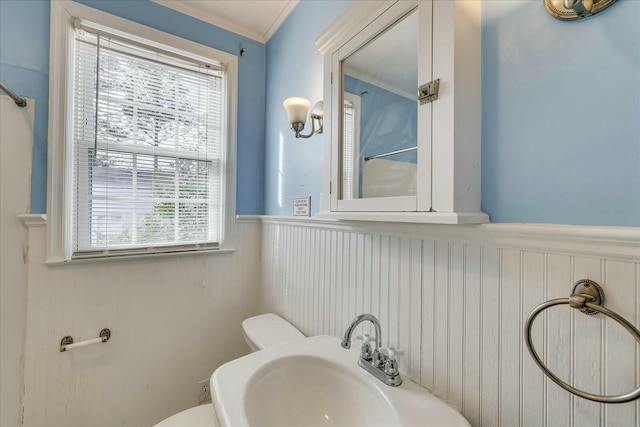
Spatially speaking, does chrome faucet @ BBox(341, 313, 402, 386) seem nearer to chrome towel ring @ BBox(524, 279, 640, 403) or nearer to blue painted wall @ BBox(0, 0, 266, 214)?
chrome towel ring @ BBox(524, 279, 640, 403)

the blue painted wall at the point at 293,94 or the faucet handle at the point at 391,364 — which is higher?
the blue painted wall at the point at 293,94

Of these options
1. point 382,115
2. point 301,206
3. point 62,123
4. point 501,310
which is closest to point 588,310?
point 501,310

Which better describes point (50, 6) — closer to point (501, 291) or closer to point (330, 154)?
point (330, 154)

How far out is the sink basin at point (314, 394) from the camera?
66 cm

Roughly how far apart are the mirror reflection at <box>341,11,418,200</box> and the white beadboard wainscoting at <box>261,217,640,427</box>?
0.53ft

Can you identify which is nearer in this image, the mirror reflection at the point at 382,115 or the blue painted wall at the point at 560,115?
the blue painted wall at the point at 560,115

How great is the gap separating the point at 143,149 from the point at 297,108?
86cm

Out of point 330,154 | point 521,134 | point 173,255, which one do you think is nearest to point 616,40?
point 521,134

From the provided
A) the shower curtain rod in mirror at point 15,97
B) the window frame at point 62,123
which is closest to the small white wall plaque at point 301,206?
the window frame at point 62,123

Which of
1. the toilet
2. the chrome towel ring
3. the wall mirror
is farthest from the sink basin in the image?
the wall mirror

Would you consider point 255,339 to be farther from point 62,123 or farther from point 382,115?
point 62,123

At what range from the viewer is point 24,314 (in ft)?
3.90

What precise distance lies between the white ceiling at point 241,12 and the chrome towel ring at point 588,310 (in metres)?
1.77

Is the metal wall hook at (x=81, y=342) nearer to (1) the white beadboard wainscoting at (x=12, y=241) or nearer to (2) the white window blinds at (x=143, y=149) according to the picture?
(1) the white beadboard wainscoting at (x=12, y=241)
